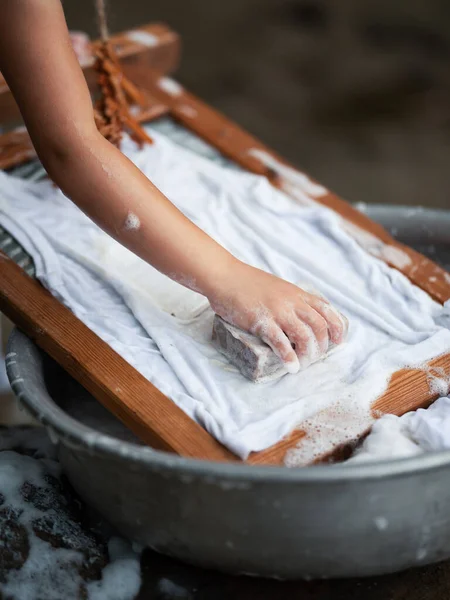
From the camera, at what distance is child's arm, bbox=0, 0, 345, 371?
1.23m

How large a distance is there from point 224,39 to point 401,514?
3.42m

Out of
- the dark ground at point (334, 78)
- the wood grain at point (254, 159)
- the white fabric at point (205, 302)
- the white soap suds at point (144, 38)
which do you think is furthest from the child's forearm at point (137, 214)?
the dark ground at point (334, 78)

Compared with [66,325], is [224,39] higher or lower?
lower

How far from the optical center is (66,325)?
1.30 m

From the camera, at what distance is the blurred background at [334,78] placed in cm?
316

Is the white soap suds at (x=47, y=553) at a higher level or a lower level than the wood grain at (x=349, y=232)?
lower

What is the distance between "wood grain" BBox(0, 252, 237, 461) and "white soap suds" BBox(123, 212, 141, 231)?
20cm

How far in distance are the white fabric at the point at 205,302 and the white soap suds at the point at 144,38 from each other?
39 centimetres

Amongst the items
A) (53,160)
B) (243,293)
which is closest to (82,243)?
(53,160)

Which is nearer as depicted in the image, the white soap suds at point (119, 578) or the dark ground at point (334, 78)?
the white soap suds at point (119, 578)

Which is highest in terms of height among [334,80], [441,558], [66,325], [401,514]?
[66,325]

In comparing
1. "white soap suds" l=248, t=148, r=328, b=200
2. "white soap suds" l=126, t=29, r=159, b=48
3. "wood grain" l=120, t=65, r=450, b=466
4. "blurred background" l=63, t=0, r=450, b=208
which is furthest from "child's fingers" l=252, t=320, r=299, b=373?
"blurred background" l=63, t=0, r=450, b=208

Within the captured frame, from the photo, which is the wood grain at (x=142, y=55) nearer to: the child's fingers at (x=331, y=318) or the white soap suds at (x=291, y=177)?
the white soap suds at (x=291, y=177)

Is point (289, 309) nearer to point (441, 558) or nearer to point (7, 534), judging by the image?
point (441, 558)
